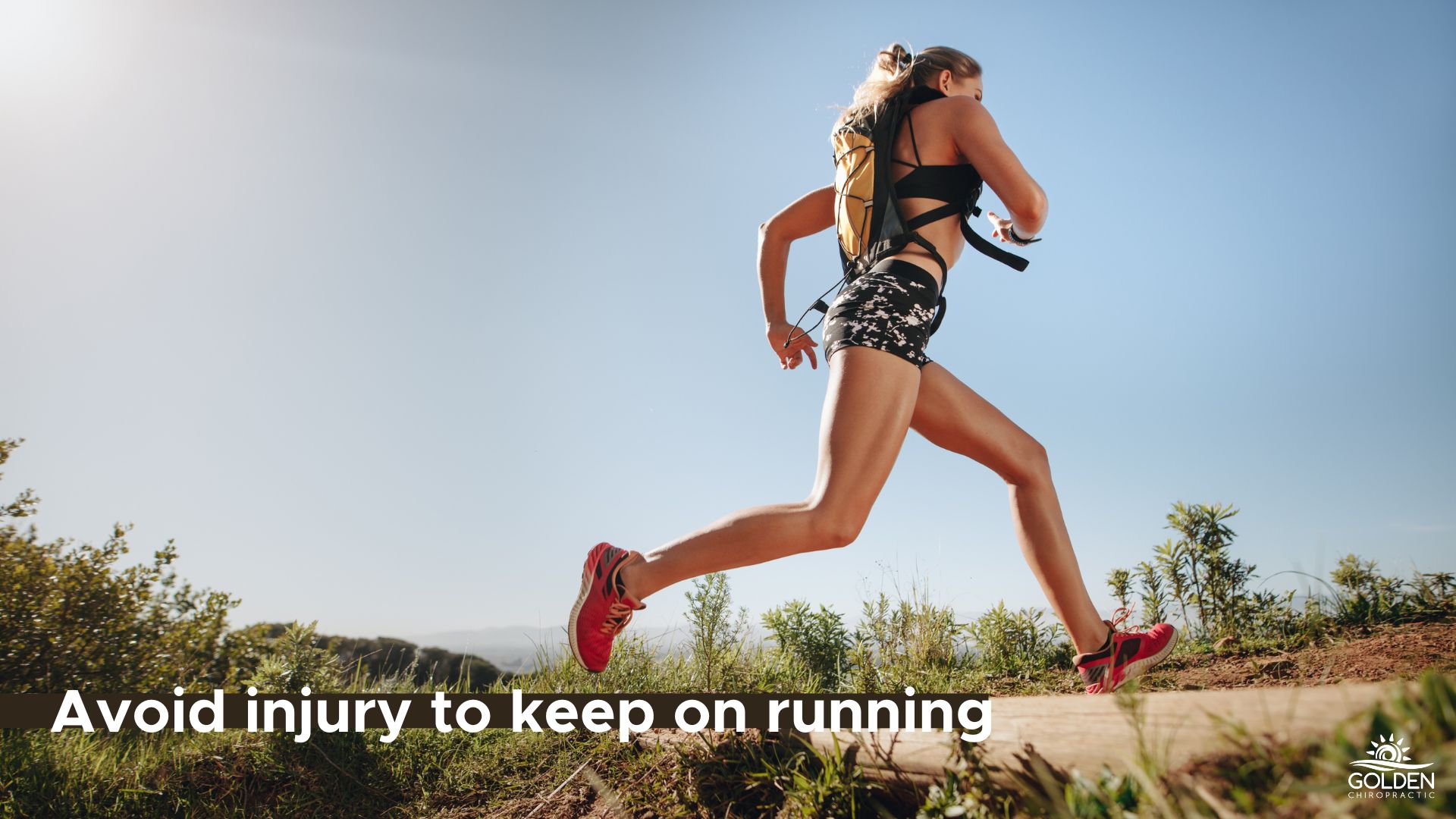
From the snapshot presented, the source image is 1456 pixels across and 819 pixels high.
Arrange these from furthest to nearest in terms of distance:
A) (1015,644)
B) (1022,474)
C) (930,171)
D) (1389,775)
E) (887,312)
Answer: (1015,644) → (1022,474) → (930,171) → (887,312) → (1389,775)

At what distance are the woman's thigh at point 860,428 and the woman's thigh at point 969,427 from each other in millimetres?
336

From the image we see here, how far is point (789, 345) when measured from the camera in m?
2.73

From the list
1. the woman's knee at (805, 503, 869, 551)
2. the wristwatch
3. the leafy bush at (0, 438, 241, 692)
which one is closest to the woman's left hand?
the wristwatch

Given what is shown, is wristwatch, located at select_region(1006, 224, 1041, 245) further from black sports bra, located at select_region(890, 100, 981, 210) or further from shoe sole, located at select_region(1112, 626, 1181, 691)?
shoe sole, located at select_region(1112, 626, 1181, 691)

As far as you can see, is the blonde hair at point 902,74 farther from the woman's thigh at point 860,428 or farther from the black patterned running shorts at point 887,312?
the woman's thigh at point 860,428

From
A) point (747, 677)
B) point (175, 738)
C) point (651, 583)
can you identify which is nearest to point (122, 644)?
point (175, 738)

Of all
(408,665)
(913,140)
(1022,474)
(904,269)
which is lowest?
(408,665)

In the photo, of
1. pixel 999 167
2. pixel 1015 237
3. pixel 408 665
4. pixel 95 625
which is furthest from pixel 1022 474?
pixel 95 625

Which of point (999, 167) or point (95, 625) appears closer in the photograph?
point (999, 167)

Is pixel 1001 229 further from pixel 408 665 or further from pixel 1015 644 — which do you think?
pixel 408 665

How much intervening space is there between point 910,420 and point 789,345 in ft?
2.20

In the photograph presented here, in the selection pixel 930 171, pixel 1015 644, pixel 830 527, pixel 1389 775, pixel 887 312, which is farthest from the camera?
pixel 1015 644

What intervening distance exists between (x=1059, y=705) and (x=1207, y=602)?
3.16 meters

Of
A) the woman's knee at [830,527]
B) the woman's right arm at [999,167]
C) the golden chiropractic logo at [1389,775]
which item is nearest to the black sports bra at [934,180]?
the woman's right arm at [999,167]
